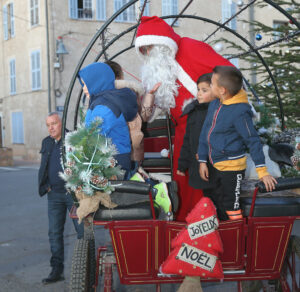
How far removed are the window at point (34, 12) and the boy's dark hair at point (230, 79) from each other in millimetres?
16278

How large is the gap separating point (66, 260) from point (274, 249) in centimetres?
283

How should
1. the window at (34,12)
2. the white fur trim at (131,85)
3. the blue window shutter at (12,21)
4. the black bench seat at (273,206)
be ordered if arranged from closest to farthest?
1. the black bench seat at (273,206)
2. the white fur trim at (131,85)
3. the window at (34,12)
4. the blue window shutter at (12,21)

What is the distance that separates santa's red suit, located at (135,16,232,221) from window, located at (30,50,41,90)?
14818 mm

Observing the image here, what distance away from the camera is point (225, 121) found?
8.80ft

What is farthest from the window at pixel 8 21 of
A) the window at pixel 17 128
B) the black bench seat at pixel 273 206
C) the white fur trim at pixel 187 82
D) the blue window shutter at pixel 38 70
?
the black bench seat at pixel 273 206

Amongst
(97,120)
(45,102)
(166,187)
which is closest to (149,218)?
(166,187)

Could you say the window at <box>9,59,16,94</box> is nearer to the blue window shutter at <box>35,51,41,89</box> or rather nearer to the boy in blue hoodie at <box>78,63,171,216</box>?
the blue window shutter at <box>35,51,41,89</box>

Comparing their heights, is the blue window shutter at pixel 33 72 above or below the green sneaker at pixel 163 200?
above

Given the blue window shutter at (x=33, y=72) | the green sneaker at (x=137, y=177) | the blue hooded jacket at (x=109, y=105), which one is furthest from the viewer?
the blue window shutter at (x=33, y=72)

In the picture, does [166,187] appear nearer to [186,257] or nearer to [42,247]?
[186,257]

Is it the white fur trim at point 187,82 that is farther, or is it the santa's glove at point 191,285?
the white fur trim at point 187,82

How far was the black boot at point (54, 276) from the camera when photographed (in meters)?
4.04

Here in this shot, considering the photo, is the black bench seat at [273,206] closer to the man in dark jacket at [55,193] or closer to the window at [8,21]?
the man in dark jacket at [55,193]

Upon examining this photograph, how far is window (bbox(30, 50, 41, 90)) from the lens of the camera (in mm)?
17609
